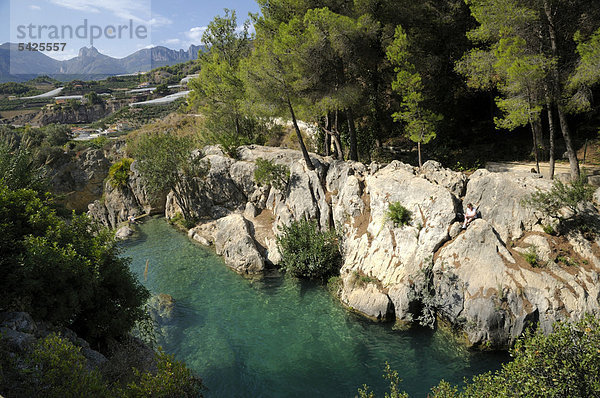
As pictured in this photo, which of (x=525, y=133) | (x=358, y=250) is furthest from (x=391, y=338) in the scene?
(x=525, y=133)

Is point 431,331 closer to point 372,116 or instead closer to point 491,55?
point 491,55

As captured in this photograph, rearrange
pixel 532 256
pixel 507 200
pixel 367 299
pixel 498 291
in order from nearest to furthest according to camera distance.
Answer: pixel 498 291
pixel 532 256
pixel 507 200
pixel 367 299

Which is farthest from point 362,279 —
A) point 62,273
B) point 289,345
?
point 62,273

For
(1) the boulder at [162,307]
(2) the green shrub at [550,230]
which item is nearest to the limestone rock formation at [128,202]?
(1) the boulder at [162,307]

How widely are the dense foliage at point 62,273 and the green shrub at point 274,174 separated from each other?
41.8ft

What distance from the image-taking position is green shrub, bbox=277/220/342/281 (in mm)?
18266

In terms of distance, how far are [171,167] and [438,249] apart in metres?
22.4

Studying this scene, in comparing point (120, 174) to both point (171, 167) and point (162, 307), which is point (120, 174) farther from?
point (162, 307)

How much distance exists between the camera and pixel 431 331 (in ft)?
44.6

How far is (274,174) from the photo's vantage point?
23.6 metres

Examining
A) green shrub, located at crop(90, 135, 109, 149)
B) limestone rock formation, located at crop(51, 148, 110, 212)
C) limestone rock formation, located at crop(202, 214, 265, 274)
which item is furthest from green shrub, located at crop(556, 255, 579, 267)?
green shrub, located at crop(90, 135, 109, 149)

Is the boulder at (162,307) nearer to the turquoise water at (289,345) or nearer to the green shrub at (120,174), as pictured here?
the turquoise water at (289,345)

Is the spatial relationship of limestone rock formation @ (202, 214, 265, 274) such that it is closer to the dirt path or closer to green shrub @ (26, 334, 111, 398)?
green shrub @ (26, 334, 111, 398)

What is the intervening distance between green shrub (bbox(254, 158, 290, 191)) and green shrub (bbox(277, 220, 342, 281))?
495 centimetres
